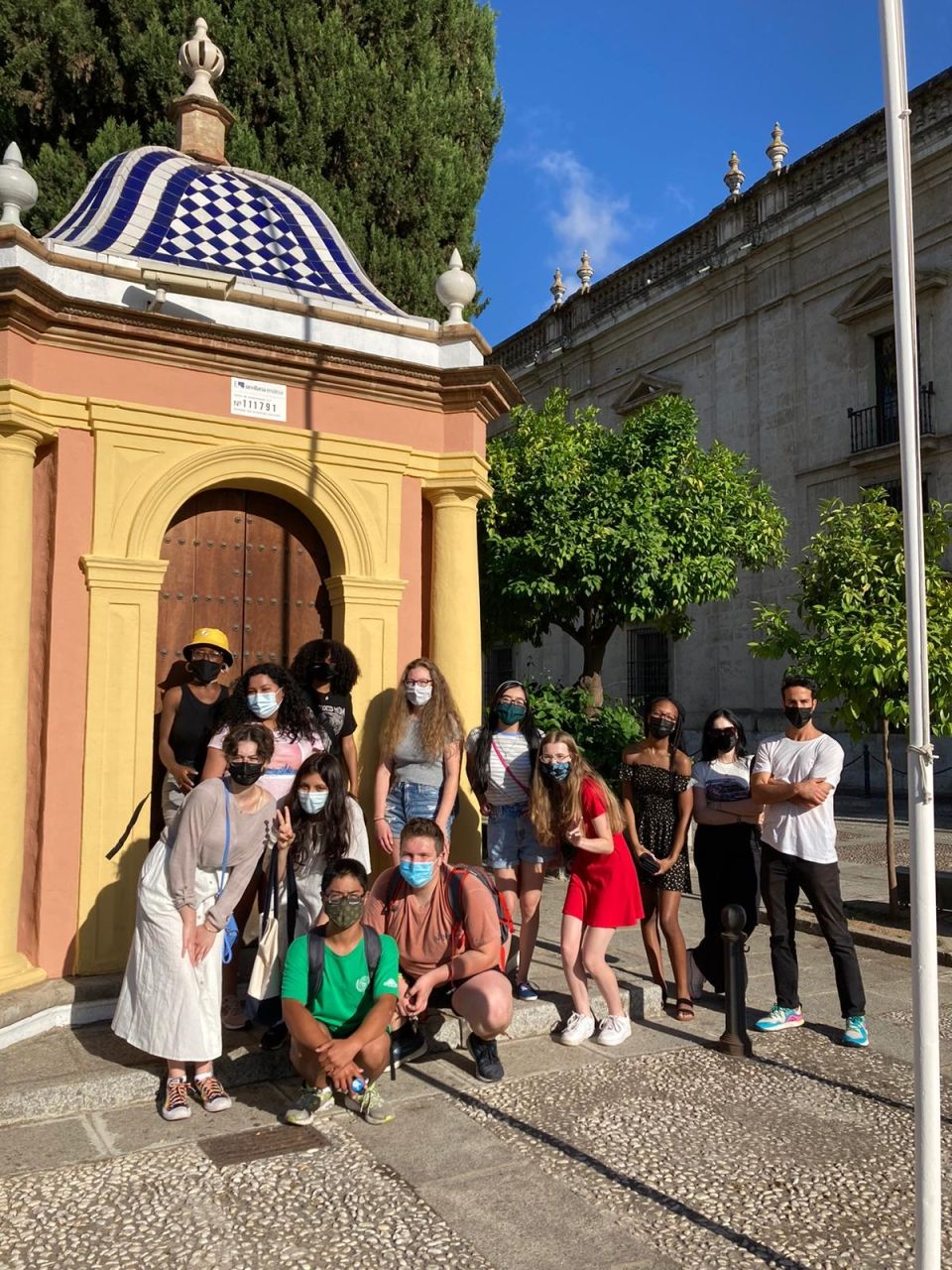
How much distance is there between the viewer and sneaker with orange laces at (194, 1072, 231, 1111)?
14.1 feet

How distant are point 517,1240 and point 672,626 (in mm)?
12166

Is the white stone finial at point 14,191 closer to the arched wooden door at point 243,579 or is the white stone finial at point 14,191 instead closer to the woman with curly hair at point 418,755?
the arched wooden door at point 243,579

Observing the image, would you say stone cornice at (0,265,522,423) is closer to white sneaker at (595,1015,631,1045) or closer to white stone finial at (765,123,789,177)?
white sneaker at (595,1015,631,1045)

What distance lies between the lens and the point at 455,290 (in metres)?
6.96

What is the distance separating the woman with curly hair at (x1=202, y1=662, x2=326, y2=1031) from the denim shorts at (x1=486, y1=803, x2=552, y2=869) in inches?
41.9

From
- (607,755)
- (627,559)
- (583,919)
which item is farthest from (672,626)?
(583,919)

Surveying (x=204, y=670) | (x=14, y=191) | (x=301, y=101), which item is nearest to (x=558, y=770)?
(x=204, y=670)

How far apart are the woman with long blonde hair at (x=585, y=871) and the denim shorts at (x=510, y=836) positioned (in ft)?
0.86

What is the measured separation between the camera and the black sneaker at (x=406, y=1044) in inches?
183

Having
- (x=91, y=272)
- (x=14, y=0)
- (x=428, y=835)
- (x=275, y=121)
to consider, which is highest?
(x=14, y=0)

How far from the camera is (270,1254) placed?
3.20 m

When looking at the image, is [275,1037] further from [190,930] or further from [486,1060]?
[486,1060]

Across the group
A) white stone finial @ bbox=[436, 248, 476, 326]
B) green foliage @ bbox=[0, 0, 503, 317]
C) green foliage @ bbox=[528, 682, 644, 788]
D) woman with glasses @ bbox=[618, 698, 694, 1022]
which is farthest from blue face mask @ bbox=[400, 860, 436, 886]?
green foliage @ bbox=[0, 0, 503, 317]

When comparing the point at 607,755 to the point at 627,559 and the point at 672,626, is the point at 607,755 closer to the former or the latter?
the point at 627,559
